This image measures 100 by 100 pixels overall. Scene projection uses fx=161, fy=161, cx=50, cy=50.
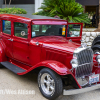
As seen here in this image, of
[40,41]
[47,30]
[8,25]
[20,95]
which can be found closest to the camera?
[20,95]

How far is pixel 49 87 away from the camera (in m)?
3.31

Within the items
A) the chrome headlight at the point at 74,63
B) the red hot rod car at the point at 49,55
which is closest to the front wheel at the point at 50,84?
the red hot rod car at the point at 49,55

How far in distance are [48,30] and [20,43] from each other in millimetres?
808

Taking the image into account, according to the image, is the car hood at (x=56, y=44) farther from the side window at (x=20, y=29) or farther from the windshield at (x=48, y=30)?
the side window at (x=20, y=29)

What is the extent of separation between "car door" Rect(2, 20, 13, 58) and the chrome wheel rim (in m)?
1.69

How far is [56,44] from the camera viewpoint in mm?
3619

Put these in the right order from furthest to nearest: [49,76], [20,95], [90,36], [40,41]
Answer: [90,36]
[40,41]
[20,95]
[49,76]

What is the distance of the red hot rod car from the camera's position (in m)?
3.15

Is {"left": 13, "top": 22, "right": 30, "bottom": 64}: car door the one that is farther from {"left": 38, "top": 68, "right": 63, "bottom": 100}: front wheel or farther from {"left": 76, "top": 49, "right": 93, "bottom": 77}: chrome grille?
{"left": 76, "top": 49, "right": 93, "bottom": 77}: chrome grille

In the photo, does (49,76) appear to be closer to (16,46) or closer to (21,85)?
(21,85)

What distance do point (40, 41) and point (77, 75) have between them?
117cm

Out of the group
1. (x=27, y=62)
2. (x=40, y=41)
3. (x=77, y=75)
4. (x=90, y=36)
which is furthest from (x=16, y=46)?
(x=90, y=36)

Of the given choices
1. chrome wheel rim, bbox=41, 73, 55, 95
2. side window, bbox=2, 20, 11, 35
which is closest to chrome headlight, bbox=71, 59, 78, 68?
chrome wheel rim, bbox=41, 73, 55, 95

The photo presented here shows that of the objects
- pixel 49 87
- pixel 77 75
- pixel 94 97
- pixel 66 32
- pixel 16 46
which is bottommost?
A: pixel 94 97
